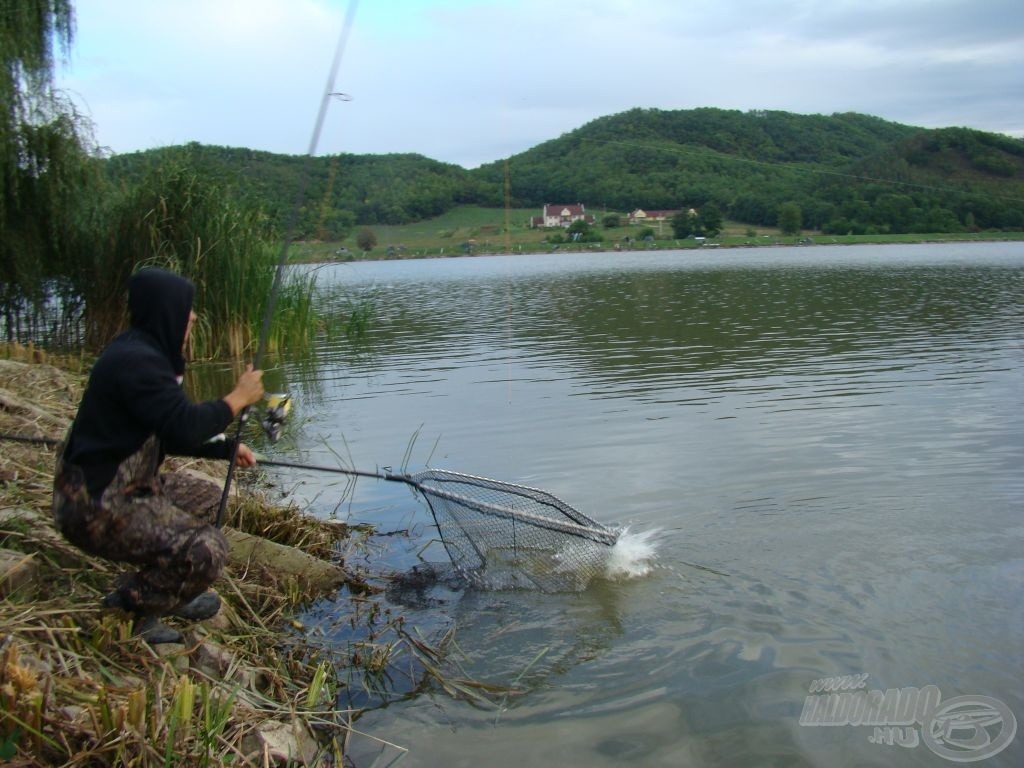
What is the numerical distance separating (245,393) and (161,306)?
547 mm

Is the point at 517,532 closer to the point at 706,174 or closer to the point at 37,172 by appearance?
the point at 37,172

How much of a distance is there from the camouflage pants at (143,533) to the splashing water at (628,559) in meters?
2.69

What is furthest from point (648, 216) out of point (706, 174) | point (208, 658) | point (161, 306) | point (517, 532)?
point (161, 306)

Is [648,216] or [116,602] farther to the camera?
[648,216]

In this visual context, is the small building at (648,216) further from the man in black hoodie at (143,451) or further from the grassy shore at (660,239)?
the man in black hoodie at (143,451)

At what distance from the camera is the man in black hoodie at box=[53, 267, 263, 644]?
371 cm

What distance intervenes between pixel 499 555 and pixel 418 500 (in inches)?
77.8

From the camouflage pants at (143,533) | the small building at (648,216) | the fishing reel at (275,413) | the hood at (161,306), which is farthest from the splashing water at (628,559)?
the small building at (648,216)

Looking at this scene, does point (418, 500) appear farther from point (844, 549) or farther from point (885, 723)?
point (885, 723)

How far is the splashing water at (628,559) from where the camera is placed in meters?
5.96

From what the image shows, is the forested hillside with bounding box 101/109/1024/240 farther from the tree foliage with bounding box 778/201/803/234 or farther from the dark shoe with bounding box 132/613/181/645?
the dark shoe with bounding box 132/613/181/645

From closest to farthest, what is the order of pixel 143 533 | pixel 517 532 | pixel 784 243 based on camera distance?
pixel 143 533, pixel 517 532, pixel 784 243

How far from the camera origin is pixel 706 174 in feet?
181

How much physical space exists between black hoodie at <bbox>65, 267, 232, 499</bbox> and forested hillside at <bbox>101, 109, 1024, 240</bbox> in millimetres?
2137
